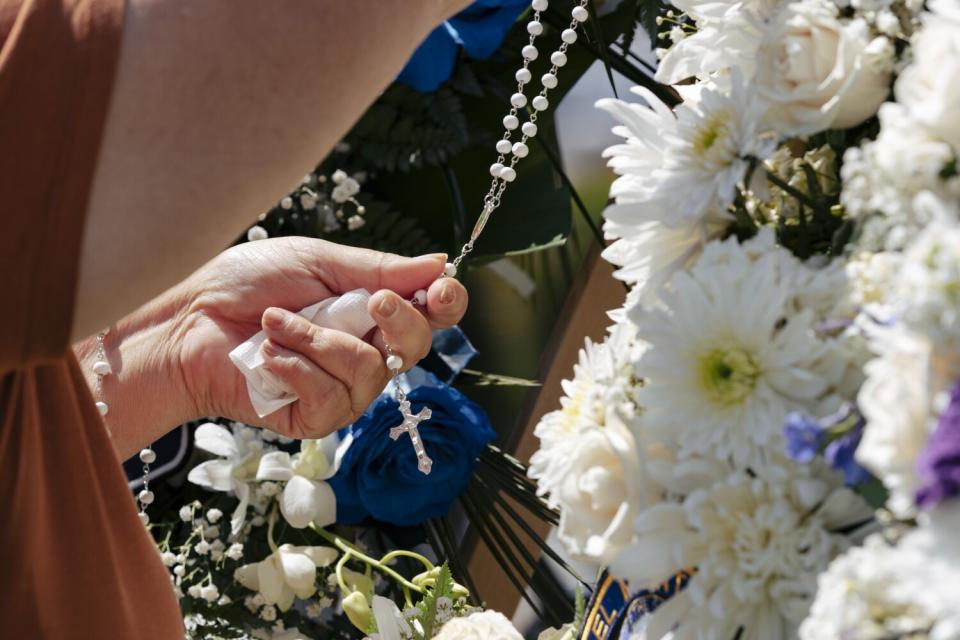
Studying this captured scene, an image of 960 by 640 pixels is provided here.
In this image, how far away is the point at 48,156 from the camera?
19.1 inches

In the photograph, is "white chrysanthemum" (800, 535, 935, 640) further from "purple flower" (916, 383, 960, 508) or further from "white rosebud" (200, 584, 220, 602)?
"white rosebud" (200, 584, 220, 602)

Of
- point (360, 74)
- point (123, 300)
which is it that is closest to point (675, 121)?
point (360, 74)

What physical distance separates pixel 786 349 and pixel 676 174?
0.12 m

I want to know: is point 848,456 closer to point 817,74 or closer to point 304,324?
point 817,74

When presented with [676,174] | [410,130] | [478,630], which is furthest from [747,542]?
[410,130]

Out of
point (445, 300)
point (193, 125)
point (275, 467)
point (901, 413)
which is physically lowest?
point (275, 467)

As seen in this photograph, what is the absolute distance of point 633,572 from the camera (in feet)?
1.59

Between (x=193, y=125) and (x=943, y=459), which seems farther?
(x=193, y=125)

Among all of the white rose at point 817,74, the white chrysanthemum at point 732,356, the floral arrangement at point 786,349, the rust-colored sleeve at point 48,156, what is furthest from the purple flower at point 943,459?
the rust-colored sleeve at point 48,156

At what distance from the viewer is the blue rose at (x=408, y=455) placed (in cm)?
107

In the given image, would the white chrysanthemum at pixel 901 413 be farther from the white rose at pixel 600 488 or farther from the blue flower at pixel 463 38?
the blue flower at pixel 463 38

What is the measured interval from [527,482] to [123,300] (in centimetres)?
68

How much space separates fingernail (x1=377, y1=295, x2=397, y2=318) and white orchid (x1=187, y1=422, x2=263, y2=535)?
1.14 feet

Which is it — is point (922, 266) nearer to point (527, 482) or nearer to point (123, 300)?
point (123, 300)
